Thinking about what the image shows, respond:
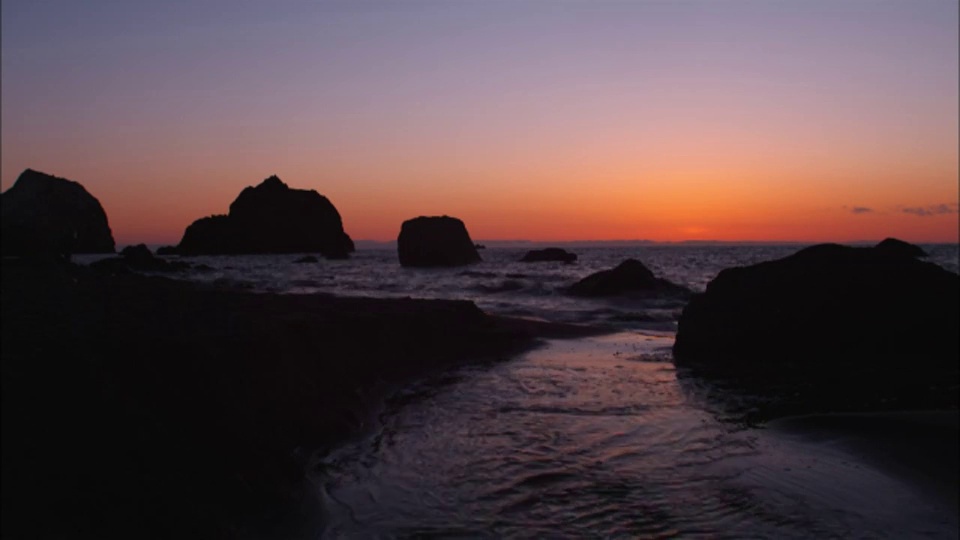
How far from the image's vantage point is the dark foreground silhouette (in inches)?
116

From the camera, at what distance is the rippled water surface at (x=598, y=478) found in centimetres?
414

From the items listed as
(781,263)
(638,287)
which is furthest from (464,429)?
(638,287)

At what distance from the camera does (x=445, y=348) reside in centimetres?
1014

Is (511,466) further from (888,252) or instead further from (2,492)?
(888,252)

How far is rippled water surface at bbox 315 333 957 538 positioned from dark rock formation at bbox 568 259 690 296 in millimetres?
14424

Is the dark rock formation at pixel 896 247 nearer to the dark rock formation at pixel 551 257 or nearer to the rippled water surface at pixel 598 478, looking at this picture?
the rippled water surface at pixel 598 478

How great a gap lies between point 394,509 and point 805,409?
4992 millimetres

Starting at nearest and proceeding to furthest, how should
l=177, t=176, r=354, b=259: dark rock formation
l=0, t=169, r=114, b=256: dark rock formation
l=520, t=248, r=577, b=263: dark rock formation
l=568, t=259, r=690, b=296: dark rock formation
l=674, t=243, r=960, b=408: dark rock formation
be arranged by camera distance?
l=674, t=243, r=960, b=408: dark rock formation → l=568, t=259, r=690, b=296: dark rock formation → l=520, t=248, r=577, b=263: dark rock formation → l=0, t=169, r=114, b=256: dark rock formation → l=177, t=176, r=354, b=259: dark rock formation

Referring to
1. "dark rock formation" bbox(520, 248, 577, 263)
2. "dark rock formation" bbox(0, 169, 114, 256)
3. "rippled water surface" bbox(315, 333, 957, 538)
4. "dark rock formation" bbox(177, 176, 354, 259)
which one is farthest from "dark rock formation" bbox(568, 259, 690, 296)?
"dark rock formation" bbox(177, 176, 354, 259)

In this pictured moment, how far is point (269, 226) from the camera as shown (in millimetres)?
94438

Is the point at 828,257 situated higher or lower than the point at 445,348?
higher

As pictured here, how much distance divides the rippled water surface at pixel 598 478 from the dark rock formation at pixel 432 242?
46.1 metres

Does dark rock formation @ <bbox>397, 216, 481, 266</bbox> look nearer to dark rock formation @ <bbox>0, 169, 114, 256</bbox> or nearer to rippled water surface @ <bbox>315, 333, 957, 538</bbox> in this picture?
dark rock formation @ <bbox>0, 169, 114, 256</bbox>

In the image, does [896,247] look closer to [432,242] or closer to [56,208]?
[432,242]
